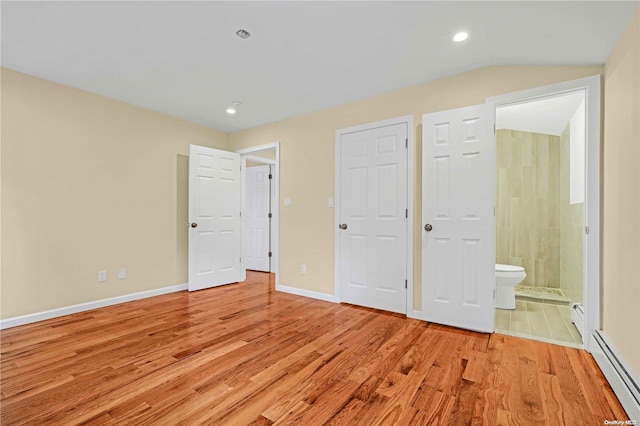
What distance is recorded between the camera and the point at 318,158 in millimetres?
3840

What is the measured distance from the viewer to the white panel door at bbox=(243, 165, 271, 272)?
19.0ft

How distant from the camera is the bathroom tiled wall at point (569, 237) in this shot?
304 centimetres

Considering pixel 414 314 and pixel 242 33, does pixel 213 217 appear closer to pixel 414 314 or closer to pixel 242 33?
pixel 242 33

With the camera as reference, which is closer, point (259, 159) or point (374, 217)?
point (374, 217)

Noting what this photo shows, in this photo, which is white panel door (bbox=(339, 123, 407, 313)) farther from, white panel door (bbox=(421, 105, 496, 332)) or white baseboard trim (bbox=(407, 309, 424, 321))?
white panel door (bbox=(421, 105, 496, 332))

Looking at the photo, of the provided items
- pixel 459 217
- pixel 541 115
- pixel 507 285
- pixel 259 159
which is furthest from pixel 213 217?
pixel 541 115

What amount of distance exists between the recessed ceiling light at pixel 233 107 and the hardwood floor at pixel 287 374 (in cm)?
250

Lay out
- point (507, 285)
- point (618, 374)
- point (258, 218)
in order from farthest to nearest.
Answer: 1. point (258, 218)
2. point (507, 285)
3. point (618, 374)

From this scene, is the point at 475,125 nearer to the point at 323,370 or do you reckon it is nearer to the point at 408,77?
the point at 408,77

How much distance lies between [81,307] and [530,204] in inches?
235

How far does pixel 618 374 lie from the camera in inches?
66.9

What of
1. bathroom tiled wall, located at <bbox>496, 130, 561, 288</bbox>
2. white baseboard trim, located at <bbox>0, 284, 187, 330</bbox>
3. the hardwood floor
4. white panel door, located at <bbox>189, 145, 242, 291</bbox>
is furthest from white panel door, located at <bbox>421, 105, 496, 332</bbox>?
white baseboard trim, located at <bbox>0, 284, 187, 330</bbox>

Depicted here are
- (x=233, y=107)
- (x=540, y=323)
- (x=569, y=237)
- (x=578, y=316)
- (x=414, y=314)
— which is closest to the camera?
(x=578, y=316)

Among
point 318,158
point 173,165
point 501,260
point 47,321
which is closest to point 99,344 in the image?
point 47,321
